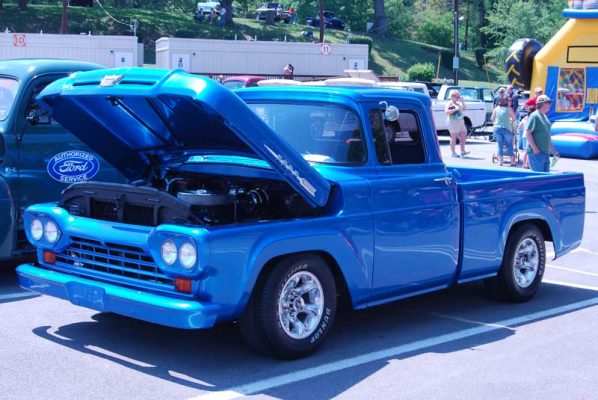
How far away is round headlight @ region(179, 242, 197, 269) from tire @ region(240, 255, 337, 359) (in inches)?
22.1

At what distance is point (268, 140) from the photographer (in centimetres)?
532

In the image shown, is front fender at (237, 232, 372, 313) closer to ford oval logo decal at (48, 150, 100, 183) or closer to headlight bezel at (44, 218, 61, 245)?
headlight bezel at (44, 218, 61, 245)

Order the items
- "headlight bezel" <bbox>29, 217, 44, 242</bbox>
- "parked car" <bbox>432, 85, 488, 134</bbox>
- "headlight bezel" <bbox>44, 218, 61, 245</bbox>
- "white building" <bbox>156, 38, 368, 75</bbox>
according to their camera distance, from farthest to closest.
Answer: "white building" <bbox>156, 38, 368, 75</bbox>, "parked car" <bbox>432, 85, 488, 134</bbox>, "headlight bezel" <bbox>29, 217, 44, 242</bbox>, "headlight bezel" <bbox>44, 218, 61, 245</bbox>

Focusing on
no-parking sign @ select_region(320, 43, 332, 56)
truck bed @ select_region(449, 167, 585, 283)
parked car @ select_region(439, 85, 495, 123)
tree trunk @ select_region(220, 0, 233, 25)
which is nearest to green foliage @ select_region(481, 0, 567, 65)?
tree trunk @ select_region(220, 0, 233, 25)

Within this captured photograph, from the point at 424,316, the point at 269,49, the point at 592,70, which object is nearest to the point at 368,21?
the point at 269,49

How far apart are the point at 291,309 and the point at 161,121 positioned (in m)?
1.73

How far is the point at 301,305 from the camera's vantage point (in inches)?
223

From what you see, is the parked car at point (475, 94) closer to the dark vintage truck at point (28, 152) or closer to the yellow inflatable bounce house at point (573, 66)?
the yellow inflatable bounce house at point (573, 66)

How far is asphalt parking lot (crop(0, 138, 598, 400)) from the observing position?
521cm

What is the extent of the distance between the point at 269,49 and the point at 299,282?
113ft

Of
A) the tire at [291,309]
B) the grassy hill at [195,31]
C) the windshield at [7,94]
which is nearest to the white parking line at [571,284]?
the tire at [291,309]

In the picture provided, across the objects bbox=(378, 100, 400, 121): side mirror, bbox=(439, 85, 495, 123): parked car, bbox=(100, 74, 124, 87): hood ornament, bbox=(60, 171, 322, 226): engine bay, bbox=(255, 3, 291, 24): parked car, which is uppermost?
bbox=(255, 3, 291, 24): parked car

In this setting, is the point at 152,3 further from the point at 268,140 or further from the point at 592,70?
the point at 268,140

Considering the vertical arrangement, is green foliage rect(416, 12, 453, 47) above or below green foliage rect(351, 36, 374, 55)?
above
